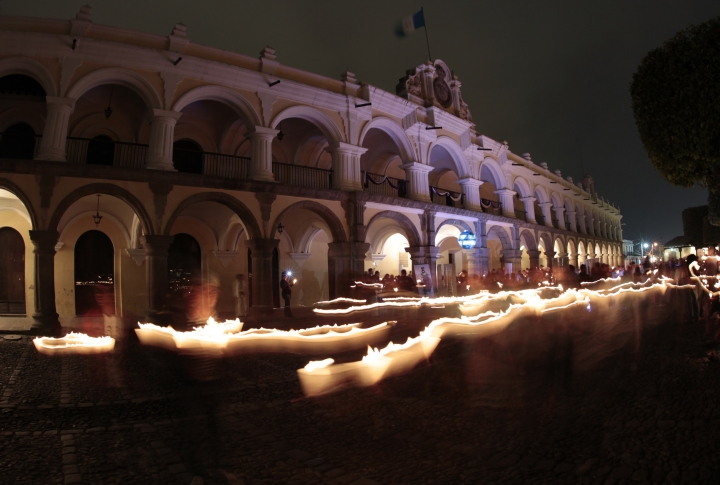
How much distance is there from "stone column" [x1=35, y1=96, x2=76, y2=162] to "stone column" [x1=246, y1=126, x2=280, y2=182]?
5.37 meters

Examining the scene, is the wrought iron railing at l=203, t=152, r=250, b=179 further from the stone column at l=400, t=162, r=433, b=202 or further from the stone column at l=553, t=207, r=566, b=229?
the stone column at l=553, t=207, r=566, b=229

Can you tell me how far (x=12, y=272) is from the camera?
1616cm

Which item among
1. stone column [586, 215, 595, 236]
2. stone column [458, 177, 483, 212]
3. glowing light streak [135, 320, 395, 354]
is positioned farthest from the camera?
stone column [586, 215, 595, 236]

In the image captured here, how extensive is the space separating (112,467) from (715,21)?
14923 millimetres

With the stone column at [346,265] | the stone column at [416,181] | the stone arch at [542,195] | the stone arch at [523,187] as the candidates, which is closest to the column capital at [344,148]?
the stone column at [416,181]

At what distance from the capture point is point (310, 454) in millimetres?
3973

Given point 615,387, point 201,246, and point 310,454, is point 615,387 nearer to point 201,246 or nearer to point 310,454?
point 310,454

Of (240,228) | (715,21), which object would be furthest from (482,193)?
(715,21)

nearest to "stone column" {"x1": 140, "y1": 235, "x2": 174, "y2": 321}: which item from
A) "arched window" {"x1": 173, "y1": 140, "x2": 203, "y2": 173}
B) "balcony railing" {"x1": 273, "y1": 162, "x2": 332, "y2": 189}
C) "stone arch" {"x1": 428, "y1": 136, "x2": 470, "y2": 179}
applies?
"arched window" {"x1": 173, "y1": 140, "x2": 203, "y2": 173}

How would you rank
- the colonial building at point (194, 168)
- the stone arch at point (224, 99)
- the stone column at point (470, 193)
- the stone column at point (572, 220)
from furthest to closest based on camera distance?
the stone column at point (572, 220) < the stone column at point (470, 193) < the stone arch at point (224, 99) < the colonial building at point (194, 168)

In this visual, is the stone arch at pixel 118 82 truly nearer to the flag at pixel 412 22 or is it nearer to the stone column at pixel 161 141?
the stone column at pixel 161 141

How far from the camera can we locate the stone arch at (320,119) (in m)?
17.0

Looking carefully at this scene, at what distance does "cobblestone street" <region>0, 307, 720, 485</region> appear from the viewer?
3557mm

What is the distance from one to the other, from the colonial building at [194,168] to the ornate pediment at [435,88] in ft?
0.38
